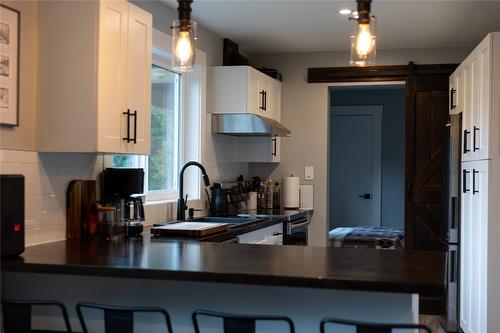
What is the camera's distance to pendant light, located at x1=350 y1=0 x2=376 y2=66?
2.20 meters

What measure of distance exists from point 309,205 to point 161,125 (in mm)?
2153

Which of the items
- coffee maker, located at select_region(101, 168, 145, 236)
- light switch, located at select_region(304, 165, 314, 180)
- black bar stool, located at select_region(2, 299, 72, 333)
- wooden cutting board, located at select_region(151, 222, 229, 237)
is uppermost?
light switch, located at select_region(304, 165, 314, 180)

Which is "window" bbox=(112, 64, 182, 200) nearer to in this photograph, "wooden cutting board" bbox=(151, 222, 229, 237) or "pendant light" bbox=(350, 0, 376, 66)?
"wooden cutting board" bbox=(151, 222, 229, 237)

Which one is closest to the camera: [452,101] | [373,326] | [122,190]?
[373,326]

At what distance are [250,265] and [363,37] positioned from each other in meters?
0.96

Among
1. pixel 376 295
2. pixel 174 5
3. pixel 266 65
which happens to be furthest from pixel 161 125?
pixel 376 295

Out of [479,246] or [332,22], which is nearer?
[479,246]

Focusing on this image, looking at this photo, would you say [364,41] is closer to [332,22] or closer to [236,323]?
[236,323]

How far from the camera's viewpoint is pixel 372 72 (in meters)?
6.11

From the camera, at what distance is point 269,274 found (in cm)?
224

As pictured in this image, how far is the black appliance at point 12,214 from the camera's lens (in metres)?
2.56

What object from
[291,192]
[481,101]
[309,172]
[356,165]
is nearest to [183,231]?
[481,101]

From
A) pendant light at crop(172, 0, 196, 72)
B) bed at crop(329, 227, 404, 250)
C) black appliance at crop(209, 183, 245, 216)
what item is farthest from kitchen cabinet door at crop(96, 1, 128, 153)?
bed at crop(329, 227, 404, 250)

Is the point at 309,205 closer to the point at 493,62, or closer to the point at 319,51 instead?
the point at 319,51
